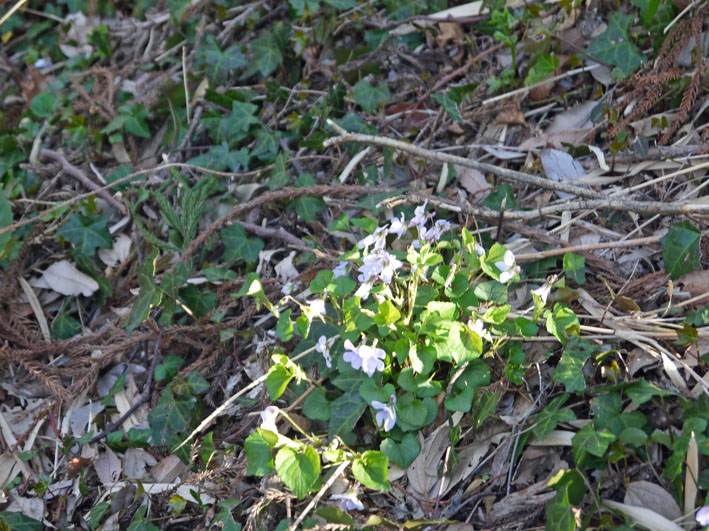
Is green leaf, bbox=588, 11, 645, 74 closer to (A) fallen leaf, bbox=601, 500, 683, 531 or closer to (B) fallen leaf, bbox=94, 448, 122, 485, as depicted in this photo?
(A) fallen leaf, bbox=601, 500, 683, 531

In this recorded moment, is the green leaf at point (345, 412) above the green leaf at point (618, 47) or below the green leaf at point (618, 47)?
below

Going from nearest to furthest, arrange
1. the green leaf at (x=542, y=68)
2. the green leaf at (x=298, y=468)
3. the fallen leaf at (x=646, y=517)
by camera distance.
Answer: the fallen leaf at (x=646, y=517)
the green leaf at (x=298, y=468)
the green leaf at (x=542, y=68)

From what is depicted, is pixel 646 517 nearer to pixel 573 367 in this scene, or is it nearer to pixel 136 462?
pixel 573 367

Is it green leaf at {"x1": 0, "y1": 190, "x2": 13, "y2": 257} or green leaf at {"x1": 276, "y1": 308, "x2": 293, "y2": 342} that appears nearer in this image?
green leaf at {"x1": 276, "y1": 308, "x2": 293, "y2": 342}

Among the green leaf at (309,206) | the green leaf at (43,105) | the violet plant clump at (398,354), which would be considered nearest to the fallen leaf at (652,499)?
the violet plant clump at (398,354)

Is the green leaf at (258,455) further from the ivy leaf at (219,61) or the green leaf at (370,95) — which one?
the ivy leaf at (219,61)

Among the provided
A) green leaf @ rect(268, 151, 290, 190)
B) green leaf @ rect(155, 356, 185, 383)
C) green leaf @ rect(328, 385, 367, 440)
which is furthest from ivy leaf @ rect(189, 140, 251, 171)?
green leaf @ rect(328, 385, 367, 440)

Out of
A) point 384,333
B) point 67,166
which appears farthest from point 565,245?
point 67,166

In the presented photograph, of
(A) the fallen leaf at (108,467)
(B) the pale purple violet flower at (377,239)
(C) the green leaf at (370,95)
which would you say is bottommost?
(A) the fallen leaf at (108,467)
